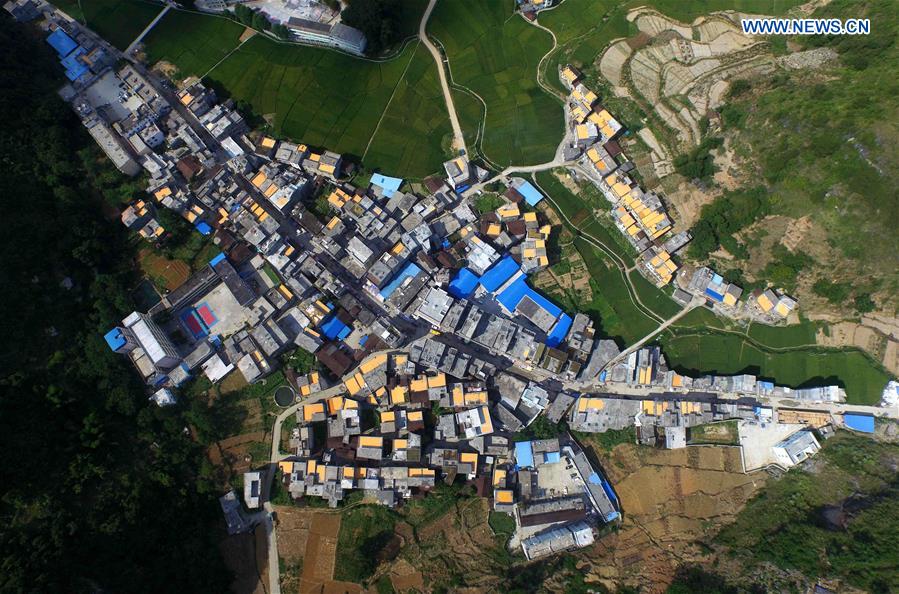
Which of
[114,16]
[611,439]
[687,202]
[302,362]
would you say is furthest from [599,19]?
[114,16]

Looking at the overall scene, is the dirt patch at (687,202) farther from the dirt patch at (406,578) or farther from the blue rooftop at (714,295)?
the dirt patch at (406,578)

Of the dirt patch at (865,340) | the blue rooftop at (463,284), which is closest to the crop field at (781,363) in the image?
the dirt patch at (865,340)

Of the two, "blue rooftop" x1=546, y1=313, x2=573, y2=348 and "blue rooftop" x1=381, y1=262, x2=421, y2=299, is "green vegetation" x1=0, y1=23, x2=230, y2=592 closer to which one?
"blue rooftop" x1=381, y1=262, x2=421, y2=299

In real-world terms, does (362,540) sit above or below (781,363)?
below

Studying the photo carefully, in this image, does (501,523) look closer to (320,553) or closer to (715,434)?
(320,553)

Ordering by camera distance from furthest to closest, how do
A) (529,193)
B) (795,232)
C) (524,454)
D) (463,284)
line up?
(529,193), (463,284), (795,232), (524,454)
